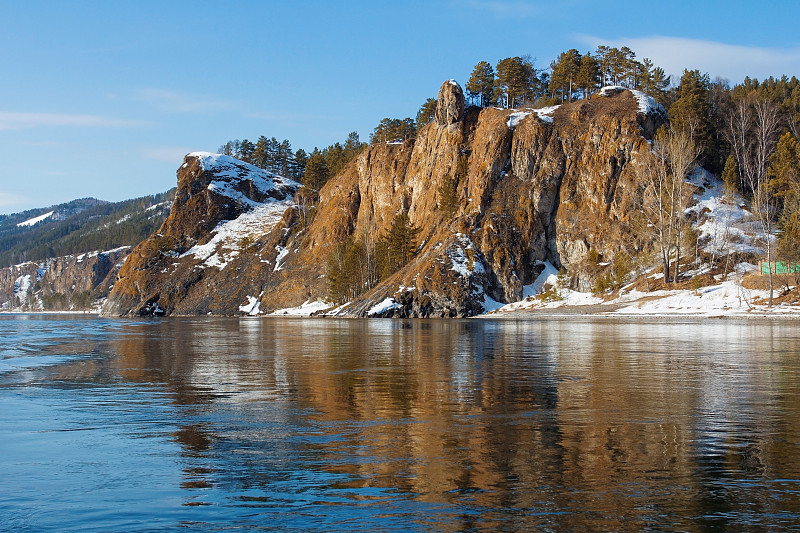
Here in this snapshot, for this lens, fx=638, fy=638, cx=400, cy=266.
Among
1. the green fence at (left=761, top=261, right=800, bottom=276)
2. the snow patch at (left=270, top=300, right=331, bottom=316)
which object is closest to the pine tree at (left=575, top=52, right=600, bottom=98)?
the green fence at (left=761, top=261, right=800, bottom=276)

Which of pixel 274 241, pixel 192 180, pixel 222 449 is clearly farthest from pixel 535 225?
pixel 192 180

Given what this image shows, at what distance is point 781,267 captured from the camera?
7644 cm

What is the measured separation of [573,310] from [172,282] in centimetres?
10876

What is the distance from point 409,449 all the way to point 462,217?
10535 centimetres

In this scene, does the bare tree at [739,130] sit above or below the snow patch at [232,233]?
above

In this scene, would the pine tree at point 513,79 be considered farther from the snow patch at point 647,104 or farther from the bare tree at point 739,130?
the bare tree at point 739,130

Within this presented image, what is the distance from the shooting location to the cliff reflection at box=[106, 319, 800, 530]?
9.55 meters

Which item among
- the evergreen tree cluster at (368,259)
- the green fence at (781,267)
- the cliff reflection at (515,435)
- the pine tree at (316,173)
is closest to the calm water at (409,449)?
the cliff reflection at (515,435)

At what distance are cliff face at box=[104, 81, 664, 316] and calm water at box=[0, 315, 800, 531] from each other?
8007cm

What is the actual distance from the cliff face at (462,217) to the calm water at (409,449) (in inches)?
3152

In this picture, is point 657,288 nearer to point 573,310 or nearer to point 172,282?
point 573,310

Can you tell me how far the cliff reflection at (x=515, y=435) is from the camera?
31.3 feet

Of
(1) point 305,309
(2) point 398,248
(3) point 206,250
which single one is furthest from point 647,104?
(3) point 206,250

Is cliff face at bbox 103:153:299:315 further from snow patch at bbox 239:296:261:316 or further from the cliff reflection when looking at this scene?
the cliff reflection
